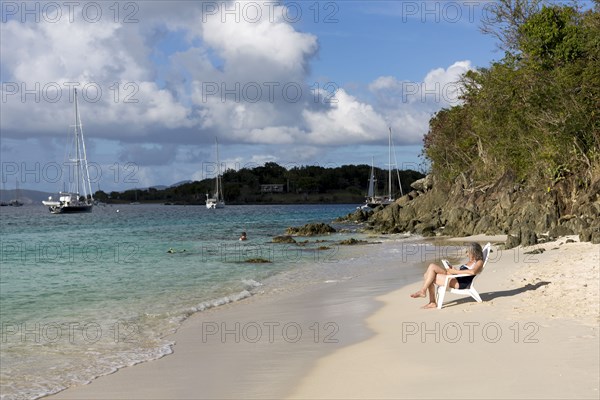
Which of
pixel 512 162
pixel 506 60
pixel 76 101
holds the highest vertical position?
pixel 76 101

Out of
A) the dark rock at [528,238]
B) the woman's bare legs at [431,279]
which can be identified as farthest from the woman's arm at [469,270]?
the dark rock at [528,238]

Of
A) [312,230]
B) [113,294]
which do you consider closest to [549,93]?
[312,230]

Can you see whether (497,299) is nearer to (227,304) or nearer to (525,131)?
(227,304)

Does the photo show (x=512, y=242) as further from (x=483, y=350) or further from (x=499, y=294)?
(x=483, y=350)

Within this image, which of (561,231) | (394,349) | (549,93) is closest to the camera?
(394,349)

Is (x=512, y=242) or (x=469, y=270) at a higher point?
(x=469, y=270)

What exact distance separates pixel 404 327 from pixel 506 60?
31671 mm

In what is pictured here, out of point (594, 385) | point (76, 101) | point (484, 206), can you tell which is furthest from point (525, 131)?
point (76, 101)

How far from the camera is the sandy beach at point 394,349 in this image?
7.84m

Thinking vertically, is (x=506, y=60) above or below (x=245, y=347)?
above

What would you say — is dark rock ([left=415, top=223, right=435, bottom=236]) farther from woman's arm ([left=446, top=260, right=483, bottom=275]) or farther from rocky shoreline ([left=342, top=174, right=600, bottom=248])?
woman's arm ([left=446, top=260, right=483, bottom=275])

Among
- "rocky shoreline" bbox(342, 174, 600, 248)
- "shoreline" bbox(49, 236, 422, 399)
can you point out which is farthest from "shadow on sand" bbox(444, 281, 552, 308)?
"rocky shoreline" bbox(342, 174, 600, 248)

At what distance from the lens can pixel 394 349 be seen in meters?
9.74

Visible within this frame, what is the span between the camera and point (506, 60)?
128 feet
